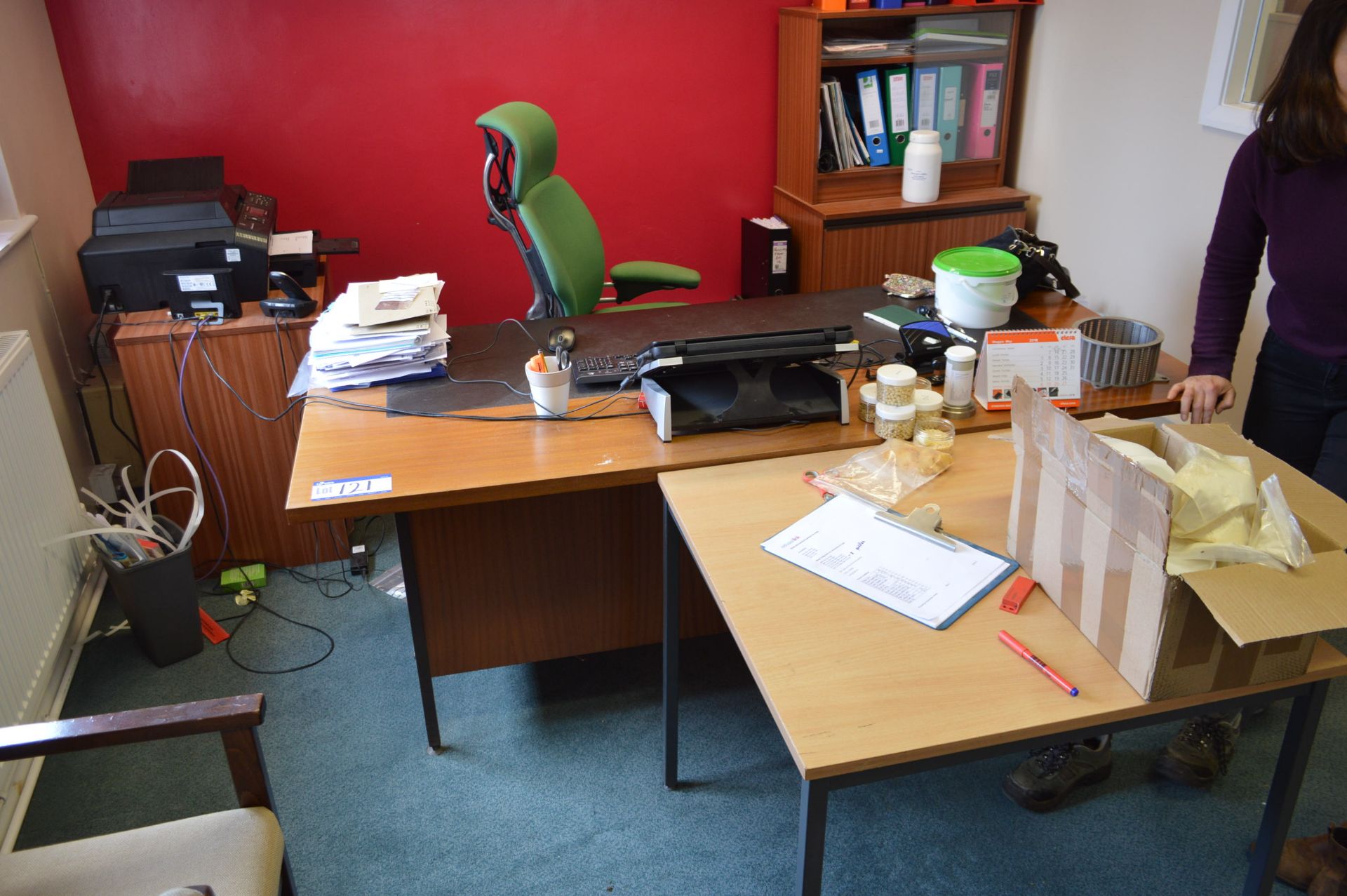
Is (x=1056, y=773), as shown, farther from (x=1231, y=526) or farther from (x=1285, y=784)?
(x=1231, y=526)

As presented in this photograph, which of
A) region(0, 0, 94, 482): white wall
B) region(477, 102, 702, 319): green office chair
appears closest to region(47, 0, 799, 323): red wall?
region(0, 0, 94, 482): white wall

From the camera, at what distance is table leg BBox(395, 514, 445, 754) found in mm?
1953

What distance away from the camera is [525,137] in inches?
100

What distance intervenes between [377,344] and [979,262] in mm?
1374

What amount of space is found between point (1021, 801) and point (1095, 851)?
0.51ft

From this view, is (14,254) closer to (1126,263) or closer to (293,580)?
(293,580)

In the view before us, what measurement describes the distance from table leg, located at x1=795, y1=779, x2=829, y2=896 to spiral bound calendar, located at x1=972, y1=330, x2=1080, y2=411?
41.3 inches

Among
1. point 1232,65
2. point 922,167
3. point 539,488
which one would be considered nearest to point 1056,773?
point 539,488

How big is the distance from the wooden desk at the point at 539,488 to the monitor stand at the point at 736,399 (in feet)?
0.10

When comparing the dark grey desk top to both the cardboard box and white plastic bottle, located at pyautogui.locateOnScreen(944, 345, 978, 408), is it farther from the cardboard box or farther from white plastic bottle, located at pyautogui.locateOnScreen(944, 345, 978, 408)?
the cardboard box

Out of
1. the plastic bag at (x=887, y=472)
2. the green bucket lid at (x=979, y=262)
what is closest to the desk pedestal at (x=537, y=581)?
the plastic bag at (x=887, y=472)

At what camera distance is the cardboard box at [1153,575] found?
1133mm

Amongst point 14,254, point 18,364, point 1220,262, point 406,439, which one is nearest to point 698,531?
point 406,439

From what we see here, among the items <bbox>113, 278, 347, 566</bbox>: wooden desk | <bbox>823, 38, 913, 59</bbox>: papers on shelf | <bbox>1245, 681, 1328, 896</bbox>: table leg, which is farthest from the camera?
<bbox>823, 38, 913, 59</bbox>: papers on shelf
